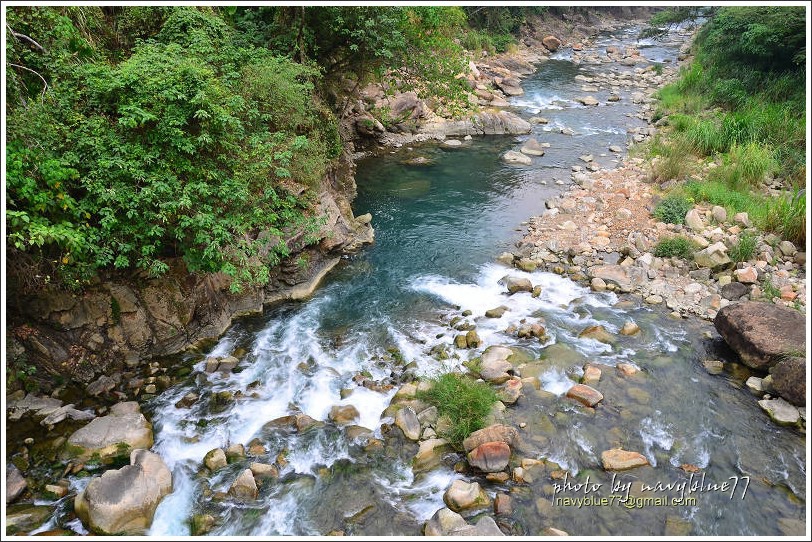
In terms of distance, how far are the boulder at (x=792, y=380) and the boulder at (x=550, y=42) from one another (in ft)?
111

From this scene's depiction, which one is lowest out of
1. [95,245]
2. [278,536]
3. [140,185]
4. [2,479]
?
[278,536]

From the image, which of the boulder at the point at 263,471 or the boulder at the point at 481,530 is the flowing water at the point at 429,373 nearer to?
the boulder at the point at 263,471

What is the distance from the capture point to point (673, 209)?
12.5 metres

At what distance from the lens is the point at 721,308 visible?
888 centimetres

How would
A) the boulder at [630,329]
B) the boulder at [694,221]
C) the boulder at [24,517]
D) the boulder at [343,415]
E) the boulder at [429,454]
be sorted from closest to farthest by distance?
the boulder at [24,517] < the boulder at [429,454] < the boulder at [343,415] < the boulder at [630,329] < the boulder at [694,221]

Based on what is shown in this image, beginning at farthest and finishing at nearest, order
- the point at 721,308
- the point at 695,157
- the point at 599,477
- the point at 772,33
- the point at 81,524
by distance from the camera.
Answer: the point at 772,33, the point at 695,157, the point at 721,308, the point at 599,477, the point at 81,524

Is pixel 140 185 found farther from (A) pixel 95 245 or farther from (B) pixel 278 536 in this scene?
(B) pixel 278 536

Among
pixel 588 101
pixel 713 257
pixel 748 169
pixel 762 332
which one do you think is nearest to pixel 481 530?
pixel 762 332

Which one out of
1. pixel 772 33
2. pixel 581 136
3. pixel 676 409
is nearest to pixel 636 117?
pixel 581 136

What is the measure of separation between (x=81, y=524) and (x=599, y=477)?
6.04 m

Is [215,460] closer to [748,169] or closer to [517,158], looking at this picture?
[748,169]

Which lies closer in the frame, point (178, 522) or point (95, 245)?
point (178, 522)

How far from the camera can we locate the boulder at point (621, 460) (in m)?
6.32

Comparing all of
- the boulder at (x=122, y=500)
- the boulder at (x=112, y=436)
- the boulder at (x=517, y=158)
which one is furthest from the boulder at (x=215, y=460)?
the boulder at (x=517, y=158)
